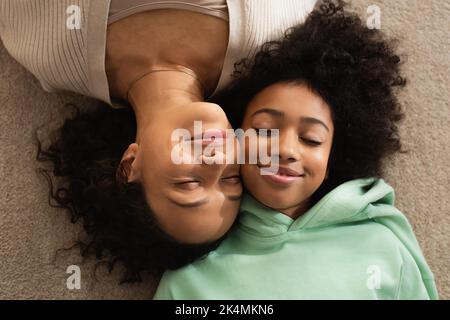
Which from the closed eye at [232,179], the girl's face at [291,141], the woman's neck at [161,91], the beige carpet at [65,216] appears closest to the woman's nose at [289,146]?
the girl's face at [291,141]

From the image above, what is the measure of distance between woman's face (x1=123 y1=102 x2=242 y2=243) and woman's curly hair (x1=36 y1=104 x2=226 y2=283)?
0.13ft

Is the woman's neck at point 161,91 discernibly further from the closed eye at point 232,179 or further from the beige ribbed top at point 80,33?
the closed eye at point 232,179

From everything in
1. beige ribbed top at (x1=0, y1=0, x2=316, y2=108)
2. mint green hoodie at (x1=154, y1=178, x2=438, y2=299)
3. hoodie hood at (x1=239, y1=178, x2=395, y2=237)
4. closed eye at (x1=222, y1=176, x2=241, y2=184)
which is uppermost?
beige ribbed top at (x1=0, y1=0, x2=316, y2=108)

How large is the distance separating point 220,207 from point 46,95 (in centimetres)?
59

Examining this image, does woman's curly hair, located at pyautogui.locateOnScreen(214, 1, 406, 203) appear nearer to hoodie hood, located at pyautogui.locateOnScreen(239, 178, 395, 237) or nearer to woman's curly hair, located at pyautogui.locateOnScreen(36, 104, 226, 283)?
hoodie hood, located at pyautogui.locateOnScreen(239, 178, 395, 237)

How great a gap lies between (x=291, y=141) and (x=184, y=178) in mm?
235

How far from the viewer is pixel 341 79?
1.09m

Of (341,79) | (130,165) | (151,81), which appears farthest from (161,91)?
(341,79)

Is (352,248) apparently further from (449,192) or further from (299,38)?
(299,38)

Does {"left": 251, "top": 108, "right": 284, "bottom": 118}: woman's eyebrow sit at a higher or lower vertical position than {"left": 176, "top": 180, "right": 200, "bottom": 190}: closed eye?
higher

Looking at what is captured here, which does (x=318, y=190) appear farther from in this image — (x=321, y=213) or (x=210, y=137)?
(x=210, y=137)

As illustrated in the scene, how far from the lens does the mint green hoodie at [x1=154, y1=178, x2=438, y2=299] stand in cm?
104

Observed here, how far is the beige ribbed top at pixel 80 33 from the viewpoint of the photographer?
0.98 meters

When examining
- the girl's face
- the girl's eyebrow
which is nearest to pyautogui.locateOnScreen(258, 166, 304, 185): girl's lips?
the girl's face
